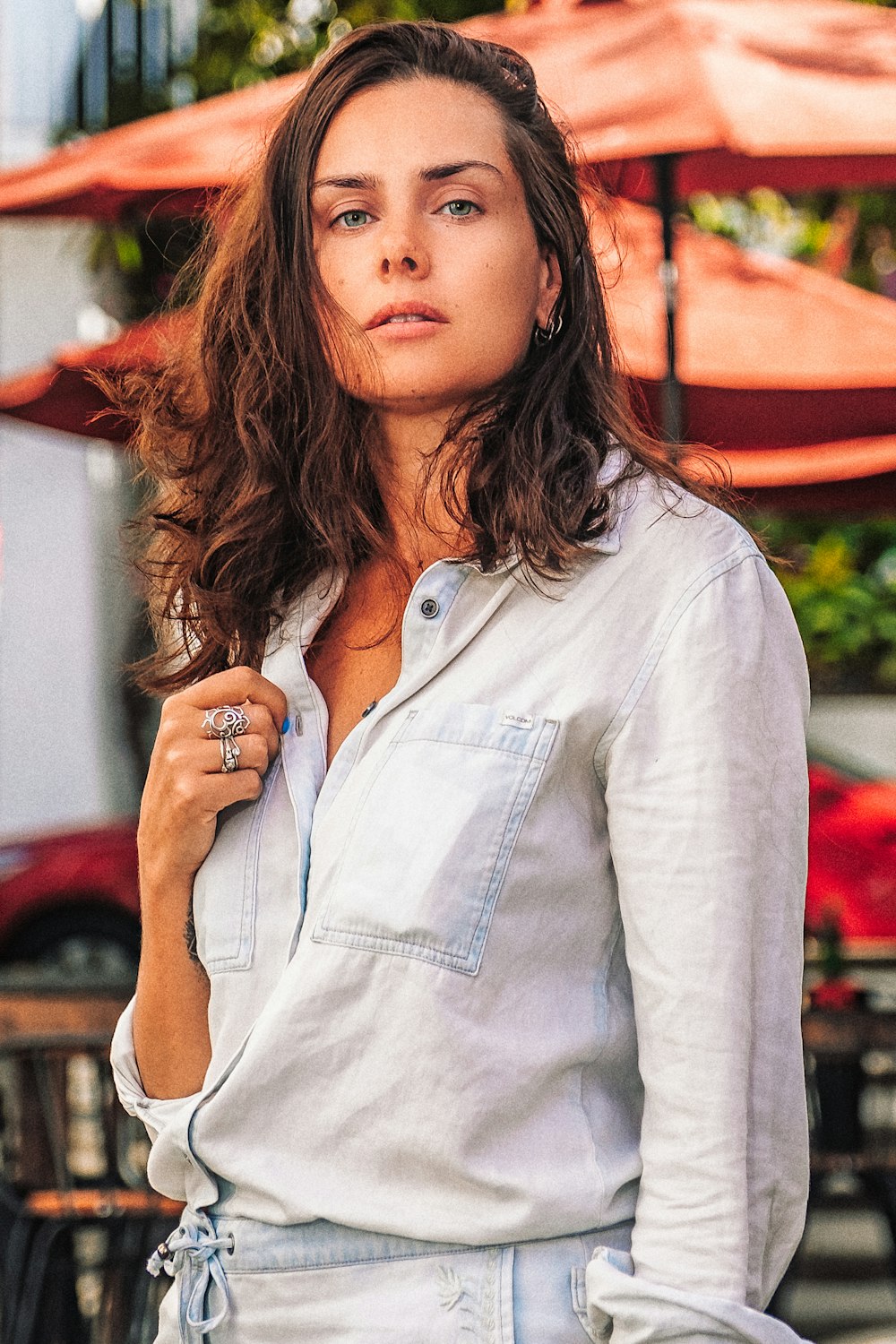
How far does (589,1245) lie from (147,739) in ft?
27.0

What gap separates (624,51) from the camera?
3566mm

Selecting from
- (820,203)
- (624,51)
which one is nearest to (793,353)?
(624,51)

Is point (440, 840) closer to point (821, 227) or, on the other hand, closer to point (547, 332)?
point (547, 332)

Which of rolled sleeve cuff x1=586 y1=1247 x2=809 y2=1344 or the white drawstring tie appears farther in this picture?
the white drawstring tie

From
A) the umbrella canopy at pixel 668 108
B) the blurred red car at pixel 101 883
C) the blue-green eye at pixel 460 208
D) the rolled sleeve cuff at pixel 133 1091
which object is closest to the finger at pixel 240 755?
the rolled sleeve cuff at pixel 133 1091

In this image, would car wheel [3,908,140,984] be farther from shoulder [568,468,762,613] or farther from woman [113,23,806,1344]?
shoulder [568,468,762,613]

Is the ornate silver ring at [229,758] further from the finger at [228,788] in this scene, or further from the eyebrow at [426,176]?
the eyebrow at [426,176]

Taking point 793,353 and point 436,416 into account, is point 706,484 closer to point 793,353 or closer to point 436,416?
point 436,416

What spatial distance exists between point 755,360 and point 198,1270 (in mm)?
3695

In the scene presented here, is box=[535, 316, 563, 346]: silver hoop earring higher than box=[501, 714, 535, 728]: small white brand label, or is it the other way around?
box=[535, 316, 563, 346]: silver hoop earring

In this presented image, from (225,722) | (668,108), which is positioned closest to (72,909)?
(668,108)

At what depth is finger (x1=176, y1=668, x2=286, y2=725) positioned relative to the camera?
61.6 inches

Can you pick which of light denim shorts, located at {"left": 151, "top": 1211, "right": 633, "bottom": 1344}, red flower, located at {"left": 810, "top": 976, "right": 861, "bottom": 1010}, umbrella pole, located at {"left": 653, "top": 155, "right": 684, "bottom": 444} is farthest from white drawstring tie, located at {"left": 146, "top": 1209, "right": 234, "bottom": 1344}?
umbrella pole, located at {"left": 653, "top": 155, "right": 684, "bottom": 444}

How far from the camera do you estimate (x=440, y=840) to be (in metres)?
1.31
